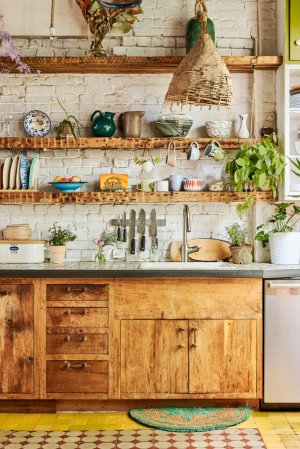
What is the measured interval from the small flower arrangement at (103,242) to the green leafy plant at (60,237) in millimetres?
205

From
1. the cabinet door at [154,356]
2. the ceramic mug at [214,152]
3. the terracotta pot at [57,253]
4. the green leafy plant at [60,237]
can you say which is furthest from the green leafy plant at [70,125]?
the cabinet door at [154,356]

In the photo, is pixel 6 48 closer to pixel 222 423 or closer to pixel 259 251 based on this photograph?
pixel 259 251

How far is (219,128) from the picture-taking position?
4562mm

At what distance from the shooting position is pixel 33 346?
13.3 ft

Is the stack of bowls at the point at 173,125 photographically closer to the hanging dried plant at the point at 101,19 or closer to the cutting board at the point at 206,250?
the hanging dried plant at the point at 101,19

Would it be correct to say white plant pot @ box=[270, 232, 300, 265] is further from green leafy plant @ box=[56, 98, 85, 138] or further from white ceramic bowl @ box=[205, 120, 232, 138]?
green leafy plant @ box=[56, 98, 85, 138]

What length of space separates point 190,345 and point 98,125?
1758mm

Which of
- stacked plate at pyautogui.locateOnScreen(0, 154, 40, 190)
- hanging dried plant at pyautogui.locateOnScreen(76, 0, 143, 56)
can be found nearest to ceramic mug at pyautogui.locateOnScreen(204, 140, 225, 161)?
hanging dried plant at pyautogui.locateOnScreen(76, 0, 143, 56)

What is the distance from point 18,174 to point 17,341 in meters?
1.27

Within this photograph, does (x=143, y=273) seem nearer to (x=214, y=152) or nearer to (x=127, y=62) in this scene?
(x=214, y=152)

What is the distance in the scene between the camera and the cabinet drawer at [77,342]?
4.04m

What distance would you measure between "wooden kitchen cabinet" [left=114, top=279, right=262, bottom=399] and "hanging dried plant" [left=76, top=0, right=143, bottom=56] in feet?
6.12

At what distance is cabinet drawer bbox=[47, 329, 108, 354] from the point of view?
4.04 meters

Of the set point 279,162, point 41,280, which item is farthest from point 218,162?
point 41,280
